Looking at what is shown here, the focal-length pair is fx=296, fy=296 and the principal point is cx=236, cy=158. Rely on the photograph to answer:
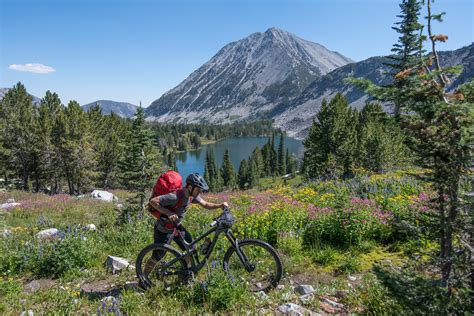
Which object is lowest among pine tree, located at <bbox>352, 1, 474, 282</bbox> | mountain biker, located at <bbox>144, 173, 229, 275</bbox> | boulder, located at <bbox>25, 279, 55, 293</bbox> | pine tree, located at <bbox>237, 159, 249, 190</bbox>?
pine tree, located at <bbox>237, 159, 249, 190</bbox>

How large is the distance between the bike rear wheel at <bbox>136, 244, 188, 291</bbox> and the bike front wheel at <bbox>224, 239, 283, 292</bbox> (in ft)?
3.23

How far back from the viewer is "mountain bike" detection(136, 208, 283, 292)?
5812 mm

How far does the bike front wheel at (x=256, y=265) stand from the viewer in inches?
227

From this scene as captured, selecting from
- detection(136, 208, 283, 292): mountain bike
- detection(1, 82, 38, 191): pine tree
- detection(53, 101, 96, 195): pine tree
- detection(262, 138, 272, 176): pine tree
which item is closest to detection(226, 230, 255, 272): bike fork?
detection(136, 208, 283, 292): mountain bike

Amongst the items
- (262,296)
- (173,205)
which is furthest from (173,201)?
(262,296)

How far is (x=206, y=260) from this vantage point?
5.92 m

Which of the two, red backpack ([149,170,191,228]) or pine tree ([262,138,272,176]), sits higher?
red backpack ([149,170,191,228])

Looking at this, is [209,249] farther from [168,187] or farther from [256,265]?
[168,187]

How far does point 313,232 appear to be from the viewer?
8.34 meters

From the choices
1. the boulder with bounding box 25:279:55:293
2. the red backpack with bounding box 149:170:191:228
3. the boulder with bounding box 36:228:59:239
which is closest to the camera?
the red backpack with bounding box 149:170:191:228

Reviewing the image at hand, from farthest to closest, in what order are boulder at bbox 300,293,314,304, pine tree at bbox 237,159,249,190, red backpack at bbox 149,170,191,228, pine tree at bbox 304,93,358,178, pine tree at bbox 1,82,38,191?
pine tree at bbox 237,159,249,190, pine tree at bbox 1,82,38,191, pine tree at bbox 304,93,358,178, red backpack at bbox 149,170,191,228, boulder at bbox 300,293,314,304

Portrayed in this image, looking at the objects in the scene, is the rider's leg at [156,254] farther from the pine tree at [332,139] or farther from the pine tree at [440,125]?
the pine tree at [332,139]

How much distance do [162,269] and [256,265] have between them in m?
2.00

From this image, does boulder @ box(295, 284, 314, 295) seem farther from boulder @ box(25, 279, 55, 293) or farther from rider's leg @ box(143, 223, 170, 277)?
boulder @ box(25, 279, 55, 293)
